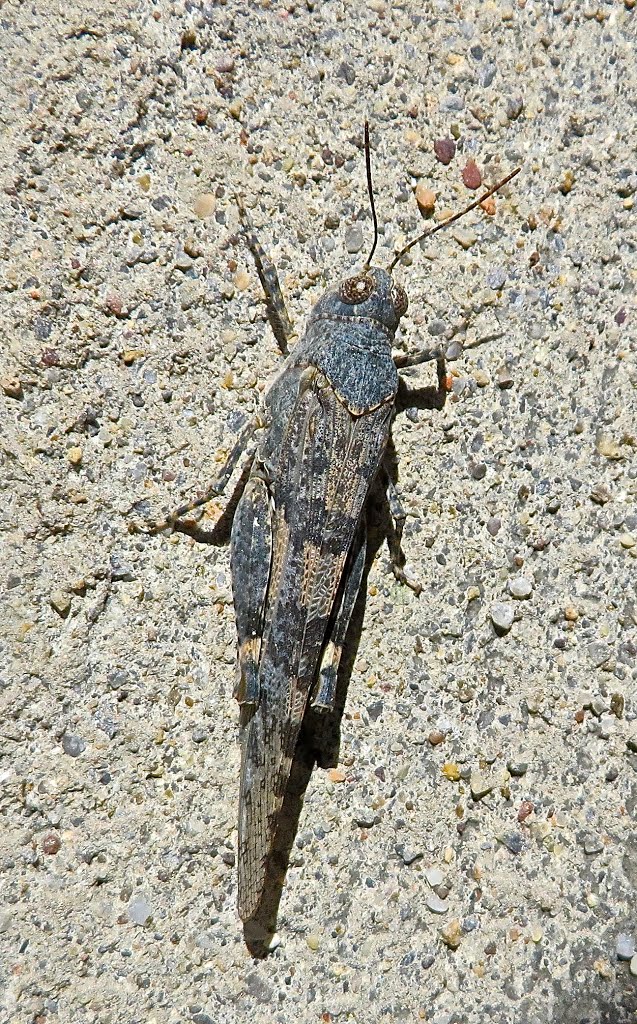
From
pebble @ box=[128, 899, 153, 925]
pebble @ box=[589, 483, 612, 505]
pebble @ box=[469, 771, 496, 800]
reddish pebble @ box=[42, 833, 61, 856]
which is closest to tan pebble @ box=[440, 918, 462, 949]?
pebble @ box=[469, 771, 496, 800]

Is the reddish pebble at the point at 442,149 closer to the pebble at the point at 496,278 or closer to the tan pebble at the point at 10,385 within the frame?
the pebble at the point at 496,278

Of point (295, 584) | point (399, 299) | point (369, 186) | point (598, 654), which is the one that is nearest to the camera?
point (295, 584)

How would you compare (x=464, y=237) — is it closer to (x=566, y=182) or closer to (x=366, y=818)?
(x=566, y=182)

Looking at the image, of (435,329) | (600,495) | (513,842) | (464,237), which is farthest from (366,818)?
(464,237)

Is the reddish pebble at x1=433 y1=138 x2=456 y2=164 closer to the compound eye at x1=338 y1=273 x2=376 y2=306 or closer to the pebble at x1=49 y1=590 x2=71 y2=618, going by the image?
the compound eye at x1=338 y1=273 x2=376 y2=306

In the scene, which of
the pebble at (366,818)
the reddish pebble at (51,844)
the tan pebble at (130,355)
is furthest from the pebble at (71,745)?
the tan pebble at (130,355)

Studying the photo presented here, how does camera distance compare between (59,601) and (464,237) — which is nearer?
(59,601)
